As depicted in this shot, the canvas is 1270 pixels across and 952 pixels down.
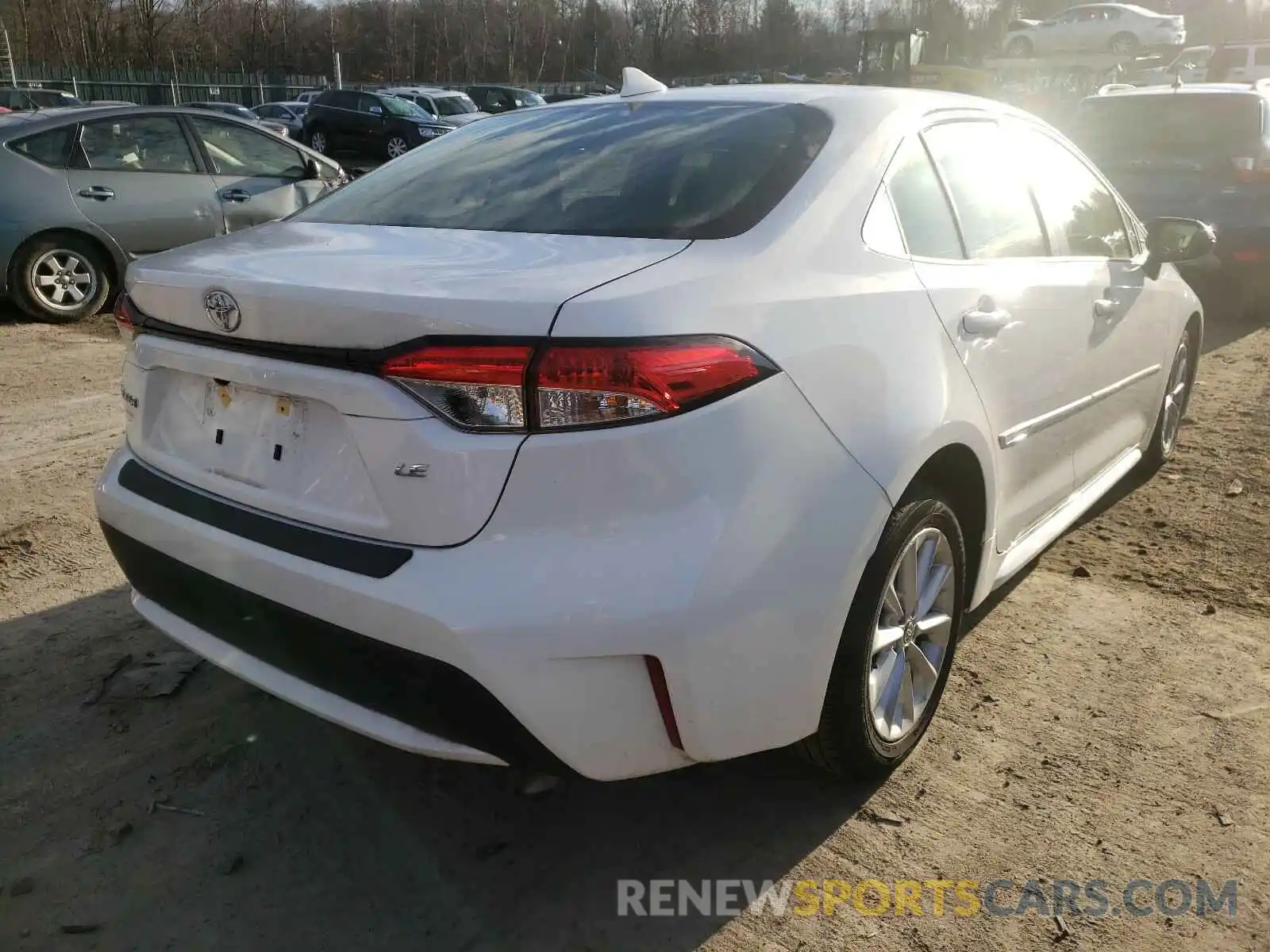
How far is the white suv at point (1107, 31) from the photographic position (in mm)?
29609

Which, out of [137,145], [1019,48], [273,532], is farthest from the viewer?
[1019,48]

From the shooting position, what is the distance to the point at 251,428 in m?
2.20

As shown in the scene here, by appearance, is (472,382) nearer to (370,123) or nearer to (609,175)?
(609,175)

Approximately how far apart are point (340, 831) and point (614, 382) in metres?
1.30

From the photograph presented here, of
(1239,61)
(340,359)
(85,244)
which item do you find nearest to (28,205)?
(85,244)

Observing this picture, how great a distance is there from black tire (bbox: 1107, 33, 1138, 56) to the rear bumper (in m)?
33.4

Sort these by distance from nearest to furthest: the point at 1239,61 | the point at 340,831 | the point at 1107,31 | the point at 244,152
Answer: the point at 340,831 < the point at 244,152 < the point at 1239,61 < the point at 1107,31

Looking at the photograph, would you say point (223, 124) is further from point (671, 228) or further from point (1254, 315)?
point (1254, 315)

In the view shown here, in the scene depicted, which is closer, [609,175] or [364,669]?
[364,669]

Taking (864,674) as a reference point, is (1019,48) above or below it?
above

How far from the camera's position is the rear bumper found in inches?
73.1

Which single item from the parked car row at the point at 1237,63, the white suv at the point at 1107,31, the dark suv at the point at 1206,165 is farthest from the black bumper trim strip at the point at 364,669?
the white suv at the point at 1107,31

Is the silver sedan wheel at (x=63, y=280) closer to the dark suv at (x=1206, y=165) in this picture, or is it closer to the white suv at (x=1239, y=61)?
the dark suv at (x=1206, y=165)

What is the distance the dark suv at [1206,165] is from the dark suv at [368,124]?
1694 cm
